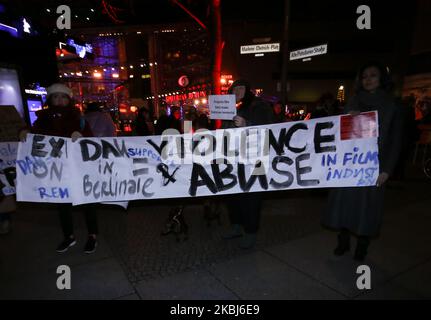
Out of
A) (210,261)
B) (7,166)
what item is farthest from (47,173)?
(210,261)

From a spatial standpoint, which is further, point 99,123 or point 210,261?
point 99,123

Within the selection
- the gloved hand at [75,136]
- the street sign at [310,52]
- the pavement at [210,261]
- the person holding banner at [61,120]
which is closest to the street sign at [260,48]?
the street sign at [310,52]

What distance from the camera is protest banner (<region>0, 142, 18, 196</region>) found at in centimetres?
364

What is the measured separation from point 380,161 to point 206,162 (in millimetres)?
1852

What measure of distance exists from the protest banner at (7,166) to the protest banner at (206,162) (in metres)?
0.76

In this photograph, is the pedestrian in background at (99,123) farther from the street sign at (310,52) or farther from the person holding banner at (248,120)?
the street sign at (310,52)

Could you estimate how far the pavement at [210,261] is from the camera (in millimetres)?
2719

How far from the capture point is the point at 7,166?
12.0 ft

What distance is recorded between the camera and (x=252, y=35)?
17750 millimetres

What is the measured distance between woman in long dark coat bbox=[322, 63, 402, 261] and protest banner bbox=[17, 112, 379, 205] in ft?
0.62

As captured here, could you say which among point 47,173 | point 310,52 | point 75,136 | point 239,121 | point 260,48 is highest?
point 260,48

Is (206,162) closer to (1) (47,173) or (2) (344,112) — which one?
(2) (344,112)
